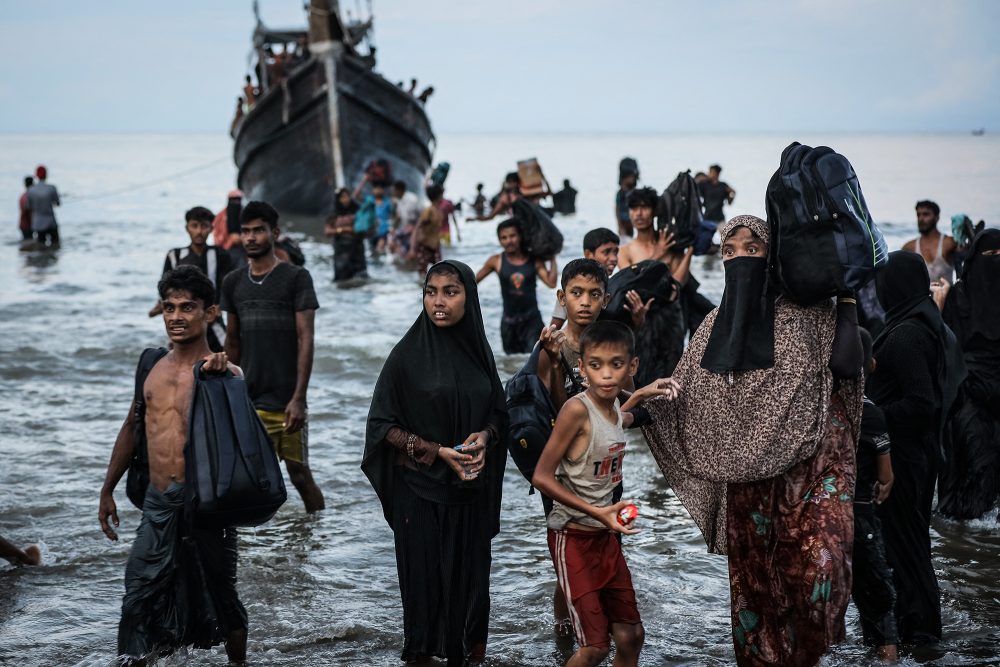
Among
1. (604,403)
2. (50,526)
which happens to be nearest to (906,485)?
(604,403)

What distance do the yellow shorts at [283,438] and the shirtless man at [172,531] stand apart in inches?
68.2

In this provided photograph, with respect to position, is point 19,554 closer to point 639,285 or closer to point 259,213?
point 259,213

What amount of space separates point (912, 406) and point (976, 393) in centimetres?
179

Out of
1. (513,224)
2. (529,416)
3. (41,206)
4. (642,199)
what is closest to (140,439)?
(529,416)

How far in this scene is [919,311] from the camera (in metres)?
4.35

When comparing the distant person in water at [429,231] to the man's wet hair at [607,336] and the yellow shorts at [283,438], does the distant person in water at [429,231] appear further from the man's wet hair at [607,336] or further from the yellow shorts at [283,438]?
the man's wet hair at [607,336]

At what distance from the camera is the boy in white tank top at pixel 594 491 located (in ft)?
12.4

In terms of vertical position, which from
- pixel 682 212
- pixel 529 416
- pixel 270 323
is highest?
pixel 682 212

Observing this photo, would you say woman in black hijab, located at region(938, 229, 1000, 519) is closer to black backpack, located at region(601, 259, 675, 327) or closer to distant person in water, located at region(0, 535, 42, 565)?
black backpack, located at region(601, 259, 675, 327)

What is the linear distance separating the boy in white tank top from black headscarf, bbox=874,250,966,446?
3.92 ft

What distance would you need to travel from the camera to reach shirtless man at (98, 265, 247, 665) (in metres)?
4.04

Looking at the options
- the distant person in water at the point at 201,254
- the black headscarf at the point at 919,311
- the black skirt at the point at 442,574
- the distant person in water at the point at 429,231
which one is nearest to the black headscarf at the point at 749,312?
the black headscarf at the point at 919,311

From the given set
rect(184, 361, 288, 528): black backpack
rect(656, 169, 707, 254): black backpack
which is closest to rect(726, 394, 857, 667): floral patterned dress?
rect(184, 361, 288, 528): black backpack

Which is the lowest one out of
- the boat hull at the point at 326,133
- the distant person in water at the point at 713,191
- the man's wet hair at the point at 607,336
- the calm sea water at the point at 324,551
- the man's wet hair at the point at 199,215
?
the calm sea water at the point at 324,551
